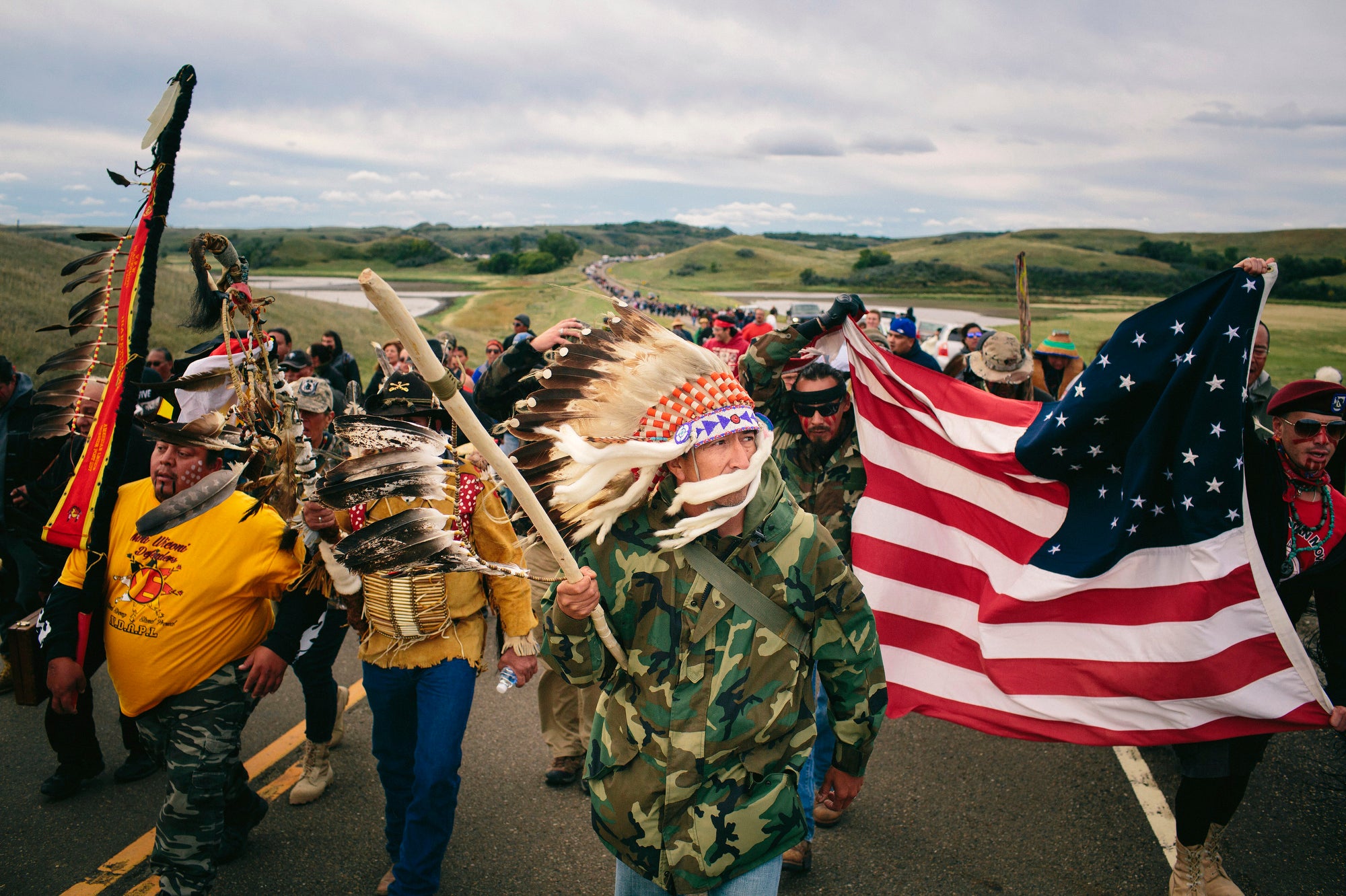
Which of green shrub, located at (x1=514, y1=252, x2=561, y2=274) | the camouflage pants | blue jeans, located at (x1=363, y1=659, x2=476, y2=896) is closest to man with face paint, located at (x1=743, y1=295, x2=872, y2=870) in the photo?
blue jeans, located at (x1=363, y1=659, x2=476, y2=896)

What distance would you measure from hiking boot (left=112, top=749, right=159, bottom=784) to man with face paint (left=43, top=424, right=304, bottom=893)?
1548 mm

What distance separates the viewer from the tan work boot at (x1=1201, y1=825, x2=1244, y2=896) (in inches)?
140

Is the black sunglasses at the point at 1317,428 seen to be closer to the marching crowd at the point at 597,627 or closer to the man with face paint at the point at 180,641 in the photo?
the marching crowd at the point at 597,627

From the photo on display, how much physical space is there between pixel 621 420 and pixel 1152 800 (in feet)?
13.5

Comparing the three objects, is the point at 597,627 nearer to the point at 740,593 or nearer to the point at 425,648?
the point at 740,593

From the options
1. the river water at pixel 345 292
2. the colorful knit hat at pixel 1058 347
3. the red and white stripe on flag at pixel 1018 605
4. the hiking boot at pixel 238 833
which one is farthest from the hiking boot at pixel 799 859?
the river water at pixel 345 292

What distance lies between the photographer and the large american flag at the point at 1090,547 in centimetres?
338

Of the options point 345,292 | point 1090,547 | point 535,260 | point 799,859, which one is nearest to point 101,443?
point 799,859

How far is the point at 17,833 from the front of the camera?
13.2ft

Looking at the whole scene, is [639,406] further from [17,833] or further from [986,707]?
[17,833]

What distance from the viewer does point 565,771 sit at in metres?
4.53

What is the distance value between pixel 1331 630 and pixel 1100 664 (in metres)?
0.98

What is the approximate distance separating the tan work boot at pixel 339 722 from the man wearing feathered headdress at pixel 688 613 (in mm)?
2900

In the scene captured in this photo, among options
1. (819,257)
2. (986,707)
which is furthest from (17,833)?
(819,257)
